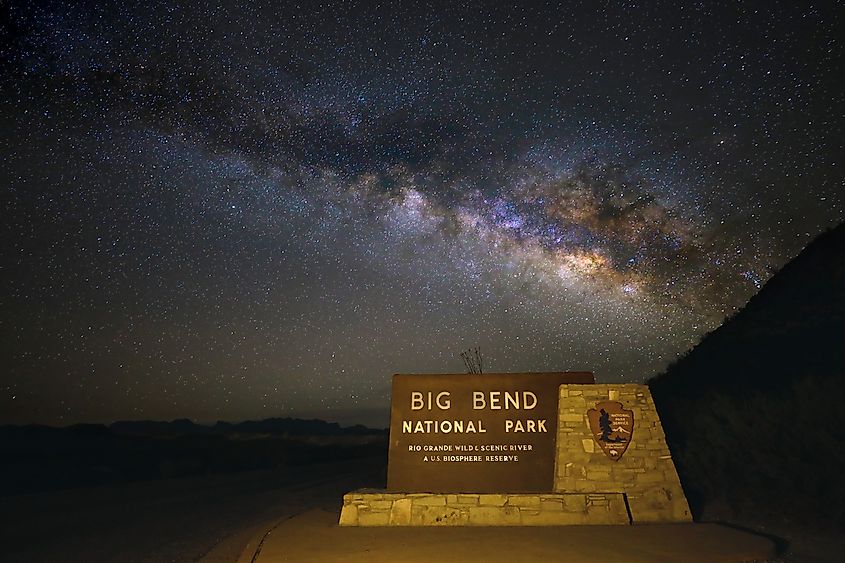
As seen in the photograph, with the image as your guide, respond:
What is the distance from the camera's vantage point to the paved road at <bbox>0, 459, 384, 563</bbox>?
1148 centimetres

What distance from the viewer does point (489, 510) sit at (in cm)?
1169

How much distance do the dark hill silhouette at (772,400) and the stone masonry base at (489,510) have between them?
4.96m

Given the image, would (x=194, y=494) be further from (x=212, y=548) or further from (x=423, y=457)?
(x=423, y=457)

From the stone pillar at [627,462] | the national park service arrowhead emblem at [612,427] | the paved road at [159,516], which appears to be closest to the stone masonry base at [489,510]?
the stone pillar at [627,462]

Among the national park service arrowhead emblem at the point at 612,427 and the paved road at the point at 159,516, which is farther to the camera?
the national park service arrowhead emblem at the point at 612,427

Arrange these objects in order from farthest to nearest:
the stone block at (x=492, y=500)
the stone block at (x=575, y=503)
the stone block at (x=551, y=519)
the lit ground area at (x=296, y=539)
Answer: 1. the stone block at (x=492, y=500)
2. the stone block at (x=575, y=503)
3. the stone block at (x=551, y=519)
4. the lit ground area at (x=296, y=539)

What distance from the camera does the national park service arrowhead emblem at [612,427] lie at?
1221cm

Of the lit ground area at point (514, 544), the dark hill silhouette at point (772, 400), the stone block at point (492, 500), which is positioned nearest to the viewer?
the lit ground area at point (514, 544)

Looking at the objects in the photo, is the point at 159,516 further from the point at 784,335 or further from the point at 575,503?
the point at 784,335

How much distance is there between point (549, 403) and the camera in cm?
1284

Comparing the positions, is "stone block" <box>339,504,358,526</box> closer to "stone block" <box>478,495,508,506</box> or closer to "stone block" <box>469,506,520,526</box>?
"stone block" <box>469,506,520,526</box>

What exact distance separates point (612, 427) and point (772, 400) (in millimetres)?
11599

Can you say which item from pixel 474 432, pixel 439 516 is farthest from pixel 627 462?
pixel 439 516

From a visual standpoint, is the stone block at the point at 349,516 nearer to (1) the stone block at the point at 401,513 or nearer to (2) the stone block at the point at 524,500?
(1) the stone block at the point at 401,513
